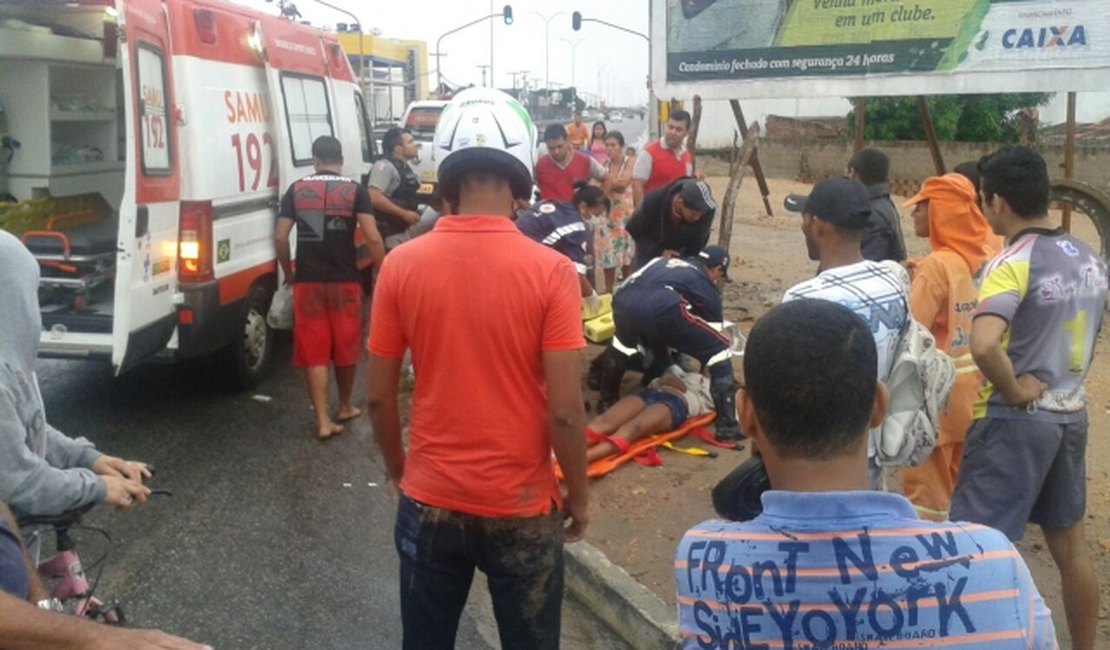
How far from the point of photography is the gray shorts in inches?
130

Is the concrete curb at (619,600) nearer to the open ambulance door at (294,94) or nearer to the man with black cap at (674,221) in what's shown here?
the man with black cap at (674,221)

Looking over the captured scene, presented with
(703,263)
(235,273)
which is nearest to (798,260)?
(703,263)

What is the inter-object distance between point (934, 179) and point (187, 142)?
4.10 meters

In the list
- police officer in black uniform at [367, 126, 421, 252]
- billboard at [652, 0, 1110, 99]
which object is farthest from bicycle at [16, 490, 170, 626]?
billboard at [652, 0, 1110, 99]

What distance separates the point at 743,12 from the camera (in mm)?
8469

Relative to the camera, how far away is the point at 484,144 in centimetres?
265

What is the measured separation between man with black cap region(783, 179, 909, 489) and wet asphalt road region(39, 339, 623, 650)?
1.78 metres

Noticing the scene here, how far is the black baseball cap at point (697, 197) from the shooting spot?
577cm

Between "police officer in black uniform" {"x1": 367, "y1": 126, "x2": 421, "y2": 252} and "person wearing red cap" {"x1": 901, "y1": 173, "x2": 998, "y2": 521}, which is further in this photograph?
"police officer in black uniform" {"x1": 367, "y1": 126, "x2": 421, "y2": 252}

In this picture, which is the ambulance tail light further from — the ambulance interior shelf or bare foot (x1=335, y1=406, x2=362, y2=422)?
the ambulance interior shelf

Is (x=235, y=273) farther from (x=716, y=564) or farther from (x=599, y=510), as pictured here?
(x=716, y=564)

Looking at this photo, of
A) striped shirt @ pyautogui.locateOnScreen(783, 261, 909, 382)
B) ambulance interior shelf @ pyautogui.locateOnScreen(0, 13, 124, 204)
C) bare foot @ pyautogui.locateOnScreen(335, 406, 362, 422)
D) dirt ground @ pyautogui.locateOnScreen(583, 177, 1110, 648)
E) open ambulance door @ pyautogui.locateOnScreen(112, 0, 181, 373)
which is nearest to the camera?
striped shirt @ pyautogui.locateOnScreen(783, 261, 909, 382)

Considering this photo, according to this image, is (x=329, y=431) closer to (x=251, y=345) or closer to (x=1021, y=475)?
(x=251, y=345)

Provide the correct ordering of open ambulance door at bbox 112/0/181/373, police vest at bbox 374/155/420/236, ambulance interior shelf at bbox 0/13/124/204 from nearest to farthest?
open ambulance door at bbox 112/0/181/373 → ambulance interior shelf at bbox 0/13/124/204 → police vest at bbox 374/155/420/236
